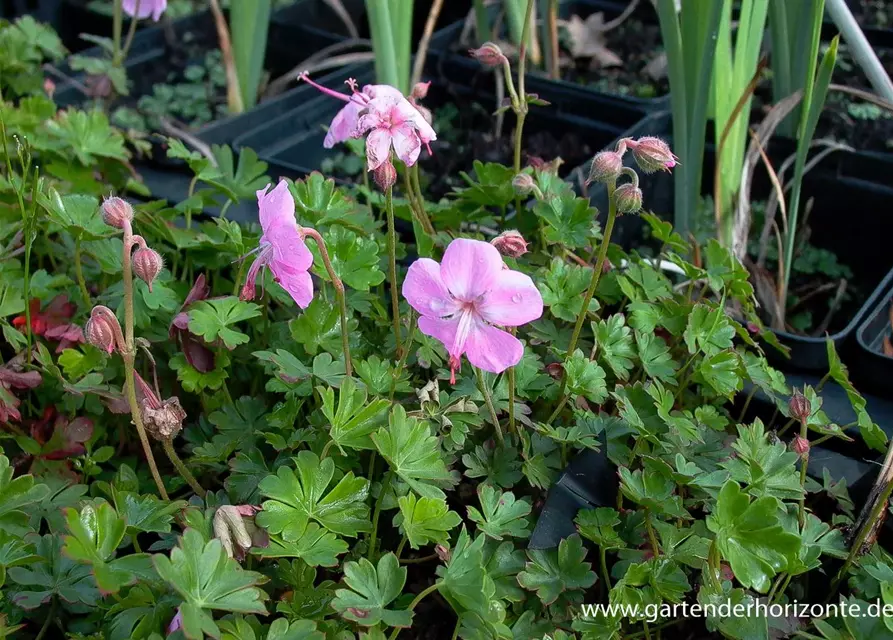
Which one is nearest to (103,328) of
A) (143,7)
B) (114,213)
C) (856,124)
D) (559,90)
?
(114,213)

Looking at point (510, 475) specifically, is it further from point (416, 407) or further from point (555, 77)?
point (555, 77)

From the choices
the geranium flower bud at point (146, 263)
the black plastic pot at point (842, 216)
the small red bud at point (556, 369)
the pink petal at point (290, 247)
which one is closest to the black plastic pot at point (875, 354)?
the black plastic pot at point (842, 216)

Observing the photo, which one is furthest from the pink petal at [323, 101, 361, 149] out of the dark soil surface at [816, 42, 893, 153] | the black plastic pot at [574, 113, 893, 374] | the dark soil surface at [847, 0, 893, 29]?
the dark soil surface at [847, 0, 893, 29]

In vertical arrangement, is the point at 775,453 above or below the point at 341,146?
above

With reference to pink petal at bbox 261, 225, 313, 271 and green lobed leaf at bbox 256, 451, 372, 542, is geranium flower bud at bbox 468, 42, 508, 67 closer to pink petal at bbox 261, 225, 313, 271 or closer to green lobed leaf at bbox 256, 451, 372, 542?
pink petal at bbox 261, 225, 313, 271

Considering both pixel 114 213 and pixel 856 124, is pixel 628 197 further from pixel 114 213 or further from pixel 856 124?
pixel 856 124

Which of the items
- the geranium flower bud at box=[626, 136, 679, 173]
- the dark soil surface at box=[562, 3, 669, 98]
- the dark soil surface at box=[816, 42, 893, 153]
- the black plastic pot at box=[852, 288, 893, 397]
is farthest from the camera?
the dark soil surface at box=[562, 3, 669, 98]

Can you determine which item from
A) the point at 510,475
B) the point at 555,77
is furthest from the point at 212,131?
the point at 510,475
